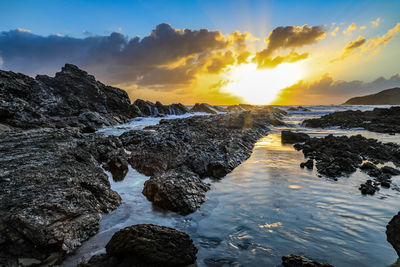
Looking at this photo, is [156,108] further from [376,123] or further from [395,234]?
[395,234]

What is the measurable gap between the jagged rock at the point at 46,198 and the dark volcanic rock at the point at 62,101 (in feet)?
30.1

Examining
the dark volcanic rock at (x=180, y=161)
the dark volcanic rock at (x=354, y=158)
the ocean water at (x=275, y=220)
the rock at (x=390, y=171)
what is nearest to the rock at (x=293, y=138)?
the dark volcanic rock at (x=354, y=158)

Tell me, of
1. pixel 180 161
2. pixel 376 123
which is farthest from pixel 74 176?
pixel 376 123

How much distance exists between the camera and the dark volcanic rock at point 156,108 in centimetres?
4836

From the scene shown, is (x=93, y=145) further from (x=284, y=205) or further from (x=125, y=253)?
(x=284, y=205)

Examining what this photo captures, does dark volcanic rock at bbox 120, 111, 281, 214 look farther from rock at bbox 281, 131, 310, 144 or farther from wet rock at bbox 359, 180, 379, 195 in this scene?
rock at bbox 281, 131, 310, 144

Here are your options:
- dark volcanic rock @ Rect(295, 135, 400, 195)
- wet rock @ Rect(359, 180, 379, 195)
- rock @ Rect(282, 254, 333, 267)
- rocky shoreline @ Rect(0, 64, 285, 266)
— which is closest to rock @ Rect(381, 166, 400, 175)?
dark volcanic rock @ Rect(295, 135, 400, 195)

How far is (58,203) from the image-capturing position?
4883 mm

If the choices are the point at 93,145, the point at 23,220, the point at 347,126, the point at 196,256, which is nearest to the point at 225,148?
the point at 93,145

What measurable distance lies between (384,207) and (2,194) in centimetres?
1060

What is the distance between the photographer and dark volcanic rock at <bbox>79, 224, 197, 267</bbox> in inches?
150

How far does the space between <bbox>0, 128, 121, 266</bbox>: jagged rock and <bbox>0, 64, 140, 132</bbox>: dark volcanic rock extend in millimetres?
9188

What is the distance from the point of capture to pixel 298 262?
3.89m

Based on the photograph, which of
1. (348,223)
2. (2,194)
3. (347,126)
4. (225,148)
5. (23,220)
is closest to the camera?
(23,220)
